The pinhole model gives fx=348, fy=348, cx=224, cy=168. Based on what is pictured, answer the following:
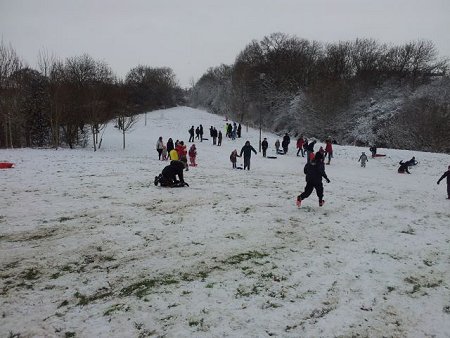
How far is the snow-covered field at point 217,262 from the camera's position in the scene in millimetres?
4738

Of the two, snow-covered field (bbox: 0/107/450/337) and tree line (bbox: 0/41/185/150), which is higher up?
tree line (bbox: 0/41/185/150)

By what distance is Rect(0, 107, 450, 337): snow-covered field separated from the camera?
4.74m

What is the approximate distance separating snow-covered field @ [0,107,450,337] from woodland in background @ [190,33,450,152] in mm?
21122

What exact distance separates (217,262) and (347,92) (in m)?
45.2

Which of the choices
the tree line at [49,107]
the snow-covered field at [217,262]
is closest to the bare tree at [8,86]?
the tree line at [49,107]

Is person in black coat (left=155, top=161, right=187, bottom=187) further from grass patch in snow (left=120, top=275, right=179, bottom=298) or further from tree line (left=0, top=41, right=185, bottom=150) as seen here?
tree line (left=0, top=41, right=185, bottom=150)

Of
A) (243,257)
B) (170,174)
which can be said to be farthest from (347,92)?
(243,257)

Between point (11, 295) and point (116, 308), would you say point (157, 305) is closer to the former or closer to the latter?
point (116, 308)

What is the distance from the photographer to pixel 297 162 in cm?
2300

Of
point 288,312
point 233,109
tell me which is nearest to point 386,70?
point 233,109

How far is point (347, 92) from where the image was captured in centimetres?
4678

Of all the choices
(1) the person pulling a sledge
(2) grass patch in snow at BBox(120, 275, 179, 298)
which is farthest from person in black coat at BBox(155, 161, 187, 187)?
(2) grass patch in snow at BBox(120, 275, 179, 298)

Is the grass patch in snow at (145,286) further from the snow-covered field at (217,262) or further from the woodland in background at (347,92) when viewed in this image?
the woodland in background at (347,92)

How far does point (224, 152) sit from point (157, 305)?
890 inches
